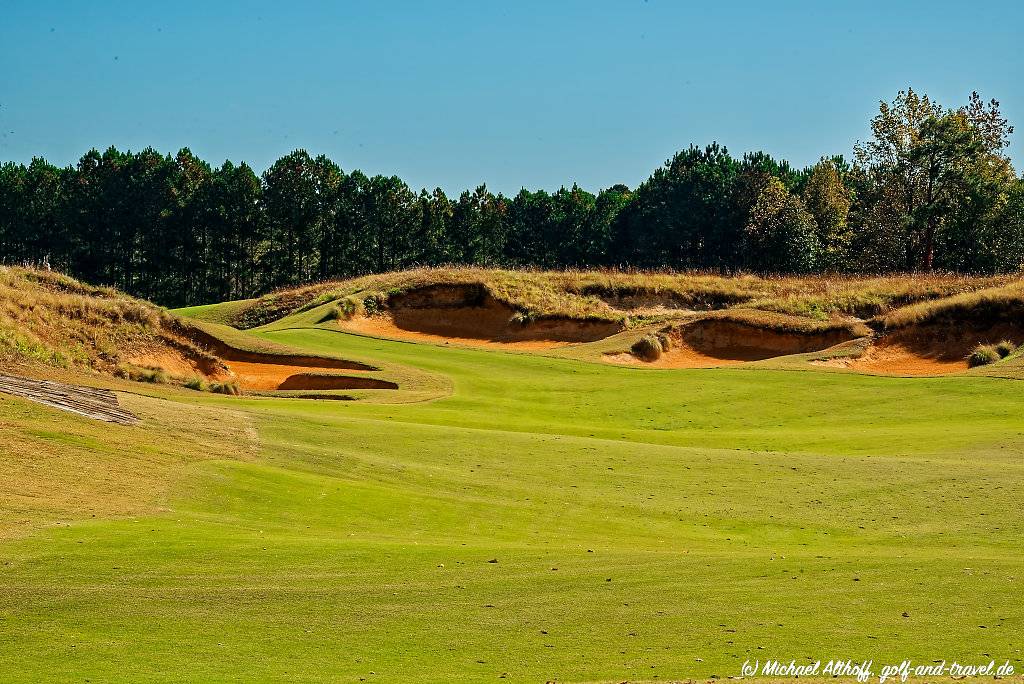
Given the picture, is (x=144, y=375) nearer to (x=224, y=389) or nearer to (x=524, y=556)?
(x=224, y=389)

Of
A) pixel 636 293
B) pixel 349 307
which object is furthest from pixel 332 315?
pixel 636 293

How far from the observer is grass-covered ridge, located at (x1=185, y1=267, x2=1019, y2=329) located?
49.5 metres

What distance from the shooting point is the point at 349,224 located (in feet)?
314

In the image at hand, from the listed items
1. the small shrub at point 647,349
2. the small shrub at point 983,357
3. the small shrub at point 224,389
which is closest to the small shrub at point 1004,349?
the small shrub at point 983,357

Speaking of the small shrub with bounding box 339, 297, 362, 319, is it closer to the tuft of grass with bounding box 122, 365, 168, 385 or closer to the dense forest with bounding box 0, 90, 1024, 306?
the tuft of grass with bounding box 122, 365, 168, 385

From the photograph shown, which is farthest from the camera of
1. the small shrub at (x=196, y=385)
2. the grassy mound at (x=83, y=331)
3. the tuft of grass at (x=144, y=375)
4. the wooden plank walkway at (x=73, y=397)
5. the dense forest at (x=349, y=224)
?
the dense forest at (x=349, y=224)

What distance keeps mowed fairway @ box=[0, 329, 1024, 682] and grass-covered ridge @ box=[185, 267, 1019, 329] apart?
20796 mm

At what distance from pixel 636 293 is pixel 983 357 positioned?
18.9 m

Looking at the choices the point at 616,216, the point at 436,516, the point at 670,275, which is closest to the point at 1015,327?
the point at 670,275

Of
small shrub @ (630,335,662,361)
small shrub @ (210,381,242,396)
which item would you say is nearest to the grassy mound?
small shrub @ (210,381,242,396)

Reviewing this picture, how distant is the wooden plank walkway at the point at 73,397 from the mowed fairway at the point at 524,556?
2.48 ft

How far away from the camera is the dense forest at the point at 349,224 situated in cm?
9088

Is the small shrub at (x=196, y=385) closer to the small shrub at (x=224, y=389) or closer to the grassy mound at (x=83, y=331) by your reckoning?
the small shrub at (x=224, y=389)

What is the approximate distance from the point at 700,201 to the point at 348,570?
84.6 metres
